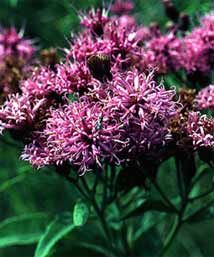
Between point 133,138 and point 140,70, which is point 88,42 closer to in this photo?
point 140,70

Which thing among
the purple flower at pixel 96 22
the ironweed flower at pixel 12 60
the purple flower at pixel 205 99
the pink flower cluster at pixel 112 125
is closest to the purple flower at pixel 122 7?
the ironweed flower at pixel 12 60

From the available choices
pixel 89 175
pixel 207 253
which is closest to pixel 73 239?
pixel 89 175

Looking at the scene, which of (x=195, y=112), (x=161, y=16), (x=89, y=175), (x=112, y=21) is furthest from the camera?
(x=161, y=16)

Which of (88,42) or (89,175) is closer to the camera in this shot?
(88,42)

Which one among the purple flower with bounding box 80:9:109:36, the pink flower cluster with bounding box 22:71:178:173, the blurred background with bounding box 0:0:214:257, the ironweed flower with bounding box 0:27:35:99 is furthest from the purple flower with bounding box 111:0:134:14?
the pink flower cluster with bounding box 22:71:178:173

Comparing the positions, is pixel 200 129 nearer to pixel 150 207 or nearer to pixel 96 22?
pixel 150 207

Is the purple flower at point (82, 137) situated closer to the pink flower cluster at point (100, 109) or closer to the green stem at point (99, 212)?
the pink flower cluster at point (100, 109)
